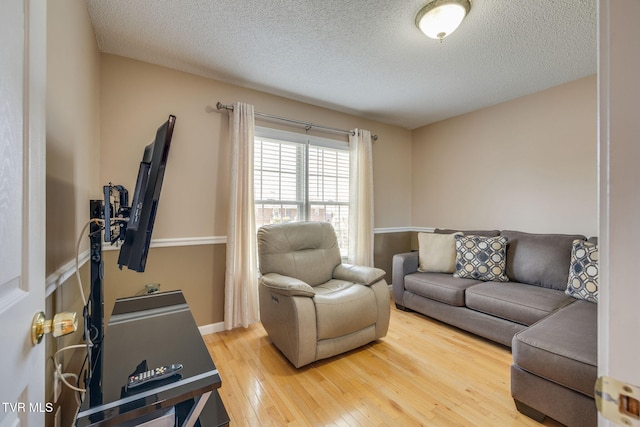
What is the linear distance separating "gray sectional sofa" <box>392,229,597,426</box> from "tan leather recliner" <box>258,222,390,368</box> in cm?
77

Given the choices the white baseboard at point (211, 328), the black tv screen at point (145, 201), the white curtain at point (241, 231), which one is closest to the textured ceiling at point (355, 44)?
the white curtain at point (241, 231)

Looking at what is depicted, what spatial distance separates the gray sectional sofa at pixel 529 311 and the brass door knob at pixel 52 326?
2.01 metres

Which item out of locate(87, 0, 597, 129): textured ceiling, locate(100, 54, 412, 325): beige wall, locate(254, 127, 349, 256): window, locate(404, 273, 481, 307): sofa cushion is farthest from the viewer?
locate(254, 127, 349, 256): window

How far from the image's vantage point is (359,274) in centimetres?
234

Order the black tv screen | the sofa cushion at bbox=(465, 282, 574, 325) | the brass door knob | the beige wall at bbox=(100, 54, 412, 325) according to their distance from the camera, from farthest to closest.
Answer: the beige wall at bbox=(100, 54, 412, 325) → the sofa cushion at bbox=(465, 282, 574, 325) → the black tv screen → the brass door knob

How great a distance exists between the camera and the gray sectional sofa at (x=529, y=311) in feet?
4.36

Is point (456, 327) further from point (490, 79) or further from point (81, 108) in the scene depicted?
point (81, 108)

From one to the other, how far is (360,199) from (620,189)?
294 cm

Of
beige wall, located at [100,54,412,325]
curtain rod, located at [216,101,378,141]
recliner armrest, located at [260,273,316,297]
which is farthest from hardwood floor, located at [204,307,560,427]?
curtain rod, located at [216,101,378,141]

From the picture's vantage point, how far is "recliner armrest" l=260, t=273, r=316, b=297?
1.86 m

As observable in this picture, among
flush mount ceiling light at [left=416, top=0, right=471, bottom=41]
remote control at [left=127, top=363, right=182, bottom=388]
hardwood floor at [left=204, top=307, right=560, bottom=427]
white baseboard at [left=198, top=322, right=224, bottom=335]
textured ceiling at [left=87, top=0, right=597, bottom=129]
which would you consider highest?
textured ceiling at [left=87, top=0, right=597, bottom=129]

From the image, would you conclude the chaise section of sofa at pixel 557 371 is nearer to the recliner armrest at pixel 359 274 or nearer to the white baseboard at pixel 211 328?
the recliner armrest at pixel 359 274

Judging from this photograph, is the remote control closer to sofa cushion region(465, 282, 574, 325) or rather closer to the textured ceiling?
the textured ceiling

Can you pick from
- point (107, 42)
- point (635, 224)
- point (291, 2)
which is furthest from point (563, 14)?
point (107, 42)
